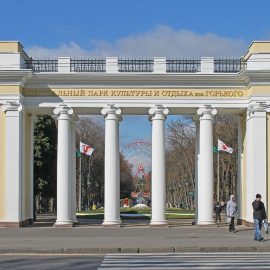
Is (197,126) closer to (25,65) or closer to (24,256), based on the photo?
(25,65)

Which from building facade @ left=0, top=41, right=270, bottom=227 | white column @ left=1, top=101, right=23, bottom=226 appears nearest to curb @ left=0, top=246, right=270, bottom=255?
building facade @ left=0, top=41, right=270, bottom=227

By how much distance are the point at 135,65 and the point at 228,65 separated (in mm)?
5388

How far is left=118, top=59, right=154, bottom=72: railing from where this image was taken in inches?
1575

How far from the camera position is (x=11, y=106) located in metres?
38.2

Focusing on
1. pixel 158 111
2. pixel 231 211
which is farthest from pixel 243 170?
pixel 231 211

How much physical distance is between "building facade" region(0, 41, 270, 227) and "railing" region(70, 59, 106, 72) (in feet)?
0.19

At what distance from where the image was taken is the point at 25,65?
39.8 meters

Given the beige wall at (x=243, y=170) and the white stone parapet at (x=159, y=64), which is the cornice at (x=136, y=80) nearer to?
the white stone parapet at (x=159, y=64)

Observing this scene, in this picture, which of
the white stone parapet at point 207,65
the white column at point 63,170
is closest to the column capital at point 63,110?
the white column at point 63,170

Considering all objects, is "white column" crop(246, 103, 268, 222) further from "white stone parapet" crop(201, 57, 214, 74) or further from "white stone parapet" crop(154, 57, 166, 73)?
"white stone parapet" crop(154, 57, 166, 73)

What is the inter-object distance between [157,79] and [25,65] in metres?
7.60

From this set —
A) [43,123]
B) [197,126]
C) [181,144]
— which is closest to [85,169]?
[181,144]

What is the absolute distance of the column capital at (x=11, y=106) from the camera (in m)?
38.2

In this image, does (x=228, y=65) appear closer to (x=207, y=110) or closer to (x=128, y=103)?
(x=207, y=110)
